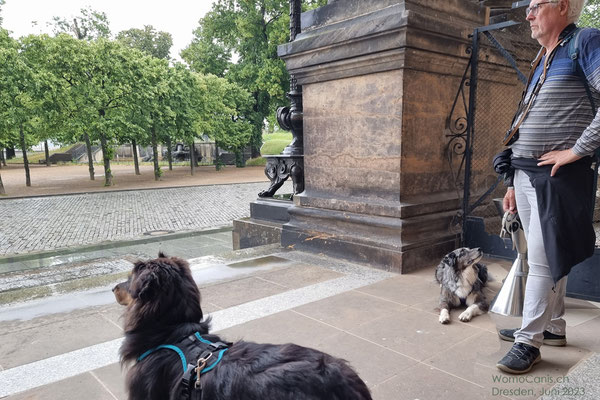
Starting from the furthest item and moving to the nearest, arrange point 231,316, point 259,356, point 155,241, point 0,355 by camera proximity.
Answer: point 155,241 → point 231,316 → point 0,355 → point 259,356

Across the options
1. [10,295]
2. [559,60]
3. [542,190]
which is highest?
[559,60]

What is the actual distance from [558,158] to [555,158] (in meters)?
0.02

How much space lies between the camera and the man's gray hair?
99.7 inches

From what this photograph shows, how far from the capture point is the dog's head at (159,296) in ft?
6.80

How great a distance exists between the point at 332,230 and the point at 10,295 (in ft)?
12.3

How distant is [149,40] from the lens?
5597 cm

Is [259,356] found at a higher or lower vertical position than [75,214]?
higher

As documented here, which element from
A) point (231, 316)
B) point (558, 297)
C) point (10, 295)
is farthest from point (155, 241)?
point (558, 297)

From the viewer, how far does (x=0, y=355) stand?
10.4 feet

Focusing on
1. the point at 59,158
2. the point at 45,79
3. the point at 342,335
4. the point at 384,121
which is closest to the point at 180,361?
the point at 342,335

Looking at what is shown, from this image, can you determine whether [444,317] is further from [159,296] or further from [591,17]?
[591,17]

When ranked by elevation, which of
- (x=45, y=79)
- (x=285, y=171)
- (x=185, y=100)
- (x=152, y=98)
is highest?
(x=45, y=79)

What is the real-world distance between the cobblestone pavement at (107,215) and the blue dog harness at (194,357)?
8.98 metres

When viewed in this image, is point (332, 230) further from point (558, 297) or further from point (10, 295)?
point (10, 295)
